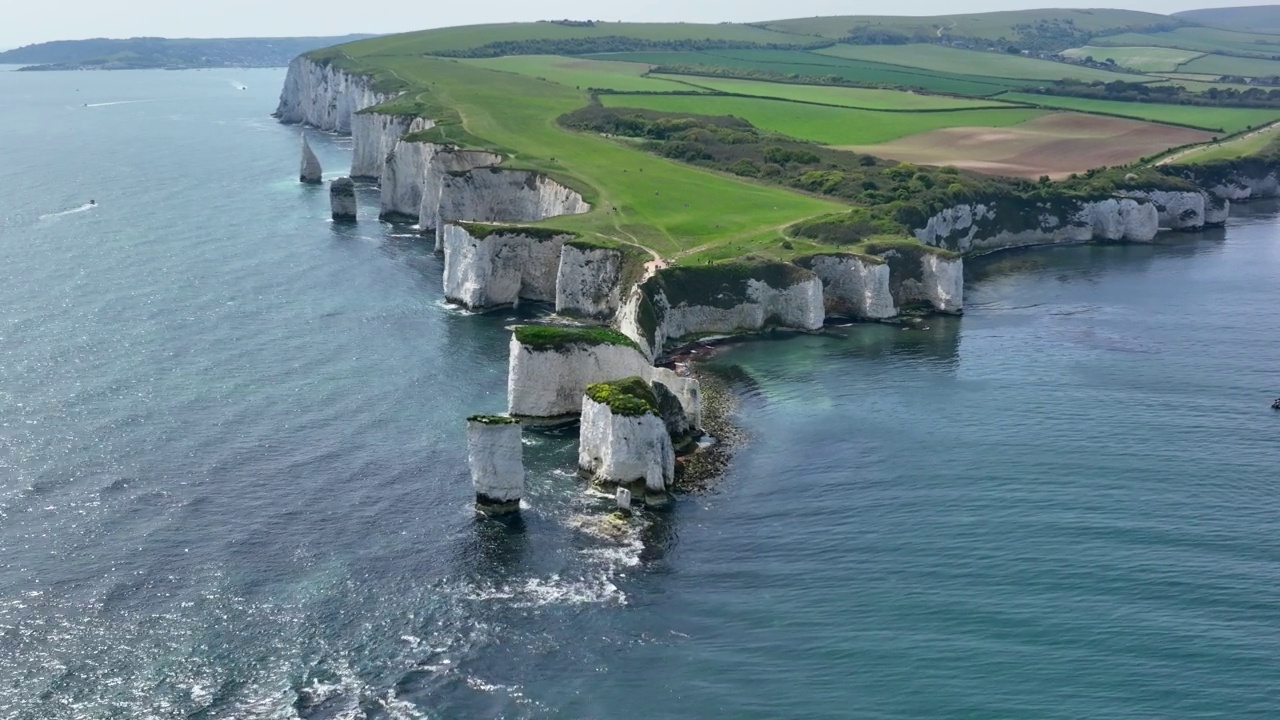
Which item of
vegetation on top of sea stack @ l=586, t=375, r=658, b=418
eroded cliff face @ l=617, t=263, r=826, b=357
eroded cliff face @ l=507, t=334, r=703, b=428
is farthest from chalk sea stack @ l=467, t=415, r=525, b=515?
eroded cliff face @ l=617, t=263, r=826, b=357

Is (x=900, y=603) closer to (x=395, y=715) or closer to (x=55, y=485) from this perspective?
(x=395, y=715)

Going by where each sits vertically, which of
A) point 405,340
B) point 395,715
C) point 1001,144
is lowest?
point 395,715

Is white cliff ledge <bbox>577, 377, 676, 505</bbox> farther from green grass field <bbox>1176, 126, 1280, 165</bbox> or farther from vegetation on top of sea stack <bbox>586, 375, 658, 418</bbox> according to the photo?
green grass field <bbox>1176, 126, 1280, 165</bbox>

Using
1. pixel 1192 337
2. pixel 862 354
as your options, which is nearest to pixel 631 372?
pixel 862 354

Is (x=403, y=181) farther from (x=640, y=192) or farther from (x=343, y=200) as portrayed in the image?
(x=640, y=192)

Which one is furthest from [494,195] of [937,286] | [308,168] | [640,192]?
[308,168]

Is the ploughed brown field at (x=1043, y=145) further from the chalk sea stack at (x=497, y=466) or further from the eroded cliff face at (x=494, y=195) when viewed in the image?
the chalk sea stack at (x=497, y=466)
